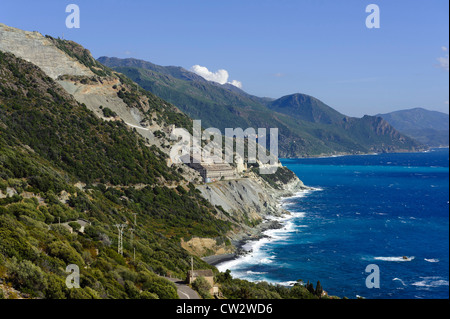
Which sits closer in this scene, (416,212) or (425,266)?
(425,266)

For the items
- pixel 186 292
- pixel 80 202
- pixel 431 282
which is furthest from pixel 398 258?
pixel 186 292

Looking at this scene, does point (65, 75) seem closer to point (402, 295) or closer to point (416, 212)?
point (402, 295)

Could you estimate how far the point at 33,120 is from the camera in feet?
239

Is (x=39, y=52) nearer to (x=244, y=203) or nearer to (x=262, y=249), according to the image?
(x=244, y=203)

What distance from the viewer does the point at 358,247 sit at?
8006 centimetres

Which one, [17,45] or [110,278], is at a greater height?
[17,45]

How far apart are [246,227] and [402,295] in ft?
133

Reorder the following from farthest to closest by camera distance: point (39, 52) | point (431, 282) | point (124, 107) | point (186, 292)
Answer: point (124, 107)
point (39, 52)
point (431, 282)
point (186, 292)

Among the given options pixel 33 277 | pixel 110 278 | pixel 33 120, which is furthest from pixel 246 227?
pixel 33 277

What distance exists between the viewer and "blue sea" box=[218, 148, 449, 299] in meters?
59.9

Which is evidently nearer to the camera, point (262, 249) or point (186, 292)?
point (186, 292)

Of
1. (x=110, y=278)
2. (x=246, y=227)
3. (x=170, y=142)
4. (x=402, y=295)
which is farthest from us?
(x=170, y=142)

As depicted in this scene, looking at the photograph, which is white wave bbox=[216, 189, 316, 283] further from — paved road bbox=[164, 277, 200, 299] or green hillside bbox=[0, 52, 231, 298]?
paved road bbox=[164, 277, 200, 299]
